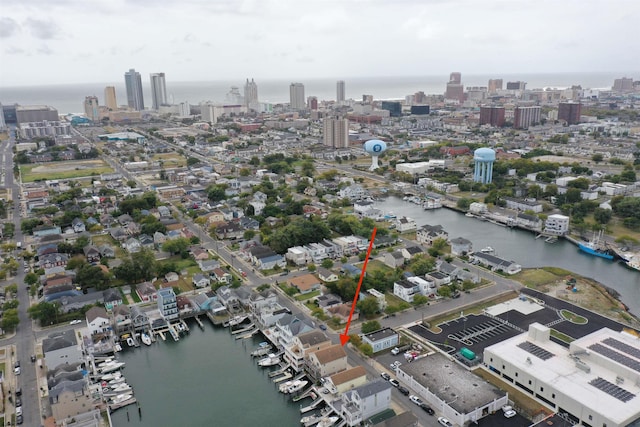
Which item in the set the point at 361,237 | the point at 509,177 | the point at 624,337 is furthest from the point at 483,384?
the point at 509,177

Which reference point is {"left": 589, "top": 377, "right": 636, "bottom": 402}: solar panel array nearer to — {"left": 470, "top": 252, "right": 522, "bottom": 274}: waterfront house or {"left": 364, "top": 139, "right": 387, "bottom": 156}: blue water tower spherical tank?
{"left": 470, "top": 252, "right": 522, "bottom": 274}: waterfront house

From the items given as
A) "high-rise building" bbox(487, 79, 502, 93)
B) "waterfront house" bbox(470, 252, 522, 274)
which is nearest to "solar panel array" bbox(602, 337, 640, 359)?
"waterfront house" bbox(470, 252, 522, 274)

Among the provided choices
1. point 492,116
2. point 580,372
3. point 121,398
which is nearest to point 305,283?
point 121,398

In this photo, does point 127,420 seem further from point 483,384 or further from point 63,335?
point 483,384

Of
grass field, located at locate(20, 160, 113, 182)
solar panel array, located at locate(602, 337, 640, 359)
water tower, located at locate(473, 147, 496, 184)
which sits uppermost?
water tower, located at locate(473, 147, 496, 184)

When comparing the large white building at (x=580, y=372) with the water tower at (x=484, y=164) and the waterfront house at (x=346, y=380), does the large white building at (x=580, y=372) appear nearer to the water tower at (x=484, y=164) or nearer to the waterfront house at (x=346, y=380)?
the waterfront house at (x=346, y=380)

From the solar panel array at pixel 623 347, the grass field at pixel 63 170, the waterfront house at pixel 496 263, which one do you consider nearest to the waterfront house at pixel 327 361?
the solar panel array at pixel 623 347
